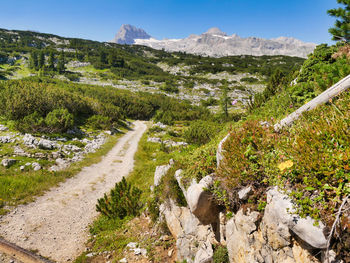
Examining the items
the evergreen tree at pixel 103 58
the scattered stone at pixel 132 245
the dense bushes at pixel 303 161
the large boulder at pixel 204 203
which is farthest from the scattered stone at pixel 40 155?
the evergreen tree at pixel 103 58

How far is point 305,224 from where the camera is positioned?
304 centimetres

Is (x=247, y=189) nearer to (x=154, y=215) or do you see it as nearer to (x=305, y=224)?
(x=305, y=224)

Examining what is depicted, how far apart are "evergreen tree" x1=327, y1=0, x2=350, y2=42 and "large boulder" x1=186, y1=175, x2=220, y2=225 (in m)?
12.8

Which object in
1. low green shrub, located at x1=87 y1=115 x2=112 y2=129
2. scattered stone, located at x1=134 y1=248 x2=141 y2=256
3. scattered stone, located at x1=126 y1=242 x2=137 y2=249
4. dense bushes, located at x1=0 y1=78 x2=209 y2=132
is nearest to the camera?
scattered stone, located at x1=134 y1=248 x2=141 y2=256

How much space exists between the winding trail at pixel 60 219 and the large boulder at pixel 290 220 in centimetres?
855

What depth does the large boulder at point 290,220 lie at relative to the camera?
9.46ft

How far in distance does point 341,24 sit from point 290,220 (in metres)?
14.2

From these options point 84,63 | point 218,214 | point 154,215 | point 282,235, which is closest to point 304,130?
point 282,235

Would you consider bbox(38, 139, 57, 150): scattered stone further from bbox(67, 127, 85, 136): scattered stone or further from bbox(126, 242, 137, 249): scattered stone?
bbox(126, 242, 137, 249): scattered stone

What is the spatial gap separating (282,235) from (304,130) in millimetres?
2210

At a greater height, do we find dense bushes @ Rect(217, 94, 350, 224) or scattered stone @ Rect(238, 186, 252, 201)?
dense bushes @ Rect(217, 94, 350, 224)

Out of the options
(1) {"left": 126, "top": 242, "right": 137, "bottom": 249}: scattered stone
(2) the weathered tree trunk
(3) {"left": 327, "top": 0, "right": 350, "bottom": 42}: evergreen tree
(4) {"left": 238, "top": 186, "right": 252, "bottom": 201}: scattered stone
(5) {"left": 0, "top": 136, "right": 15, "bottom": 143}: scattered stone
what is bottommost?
(1) {"left": 126, "top": 242, "right": 137, "bottom": 249}: scattered stone

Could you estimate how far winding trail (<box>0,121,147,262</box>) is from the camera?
8242mm

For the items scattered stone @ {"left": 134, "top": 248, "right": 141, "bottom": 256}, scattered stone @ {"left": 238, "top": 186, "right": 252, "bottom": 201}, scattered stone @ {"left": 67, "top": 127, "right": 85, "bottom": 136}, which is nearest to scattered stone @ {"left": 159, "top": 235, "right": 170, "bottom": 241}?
scattered stone @ {"left": 134, "top": 248, "right": 141, "bottom": 256}
